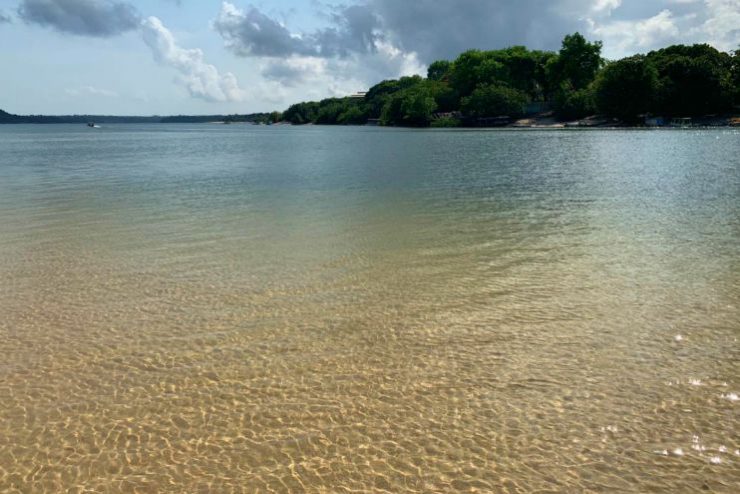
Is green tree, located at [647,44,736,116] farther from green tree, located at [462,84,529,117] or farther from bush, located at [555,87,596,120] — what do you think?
green tree, located at [462,84,529,117]

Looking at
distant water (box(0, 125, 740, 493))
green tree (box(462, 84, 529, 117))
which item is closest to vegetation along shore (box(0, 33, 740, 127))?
green tree (box(462, 84, 529, 117))

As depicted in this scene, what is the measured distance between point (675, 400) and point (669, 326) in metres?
3.00

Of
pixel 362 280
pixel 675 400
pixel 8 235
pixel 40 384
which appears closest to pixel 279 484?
pixel 40 384

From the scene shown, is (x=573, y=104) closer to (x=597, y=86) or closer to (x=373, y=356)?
(x=597, y=86)

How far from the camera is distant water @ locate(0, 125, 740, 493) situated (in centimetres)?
638

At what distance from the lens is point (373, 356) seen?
9.11m

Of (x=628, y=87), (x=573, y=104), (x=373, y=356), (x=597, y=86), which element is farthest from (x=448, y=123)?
(x=373, y=356)

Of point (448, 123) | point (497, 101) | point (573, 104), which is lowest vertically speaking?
point (448, 123)

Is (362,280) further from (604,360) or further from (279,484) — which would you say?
(279,484)

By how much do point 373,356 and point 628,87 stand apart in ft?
492

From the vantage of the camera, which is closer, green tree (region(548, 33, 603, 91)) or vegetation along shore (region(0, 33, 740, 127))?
vegetation along shore (region(0, 33, 740, 127))

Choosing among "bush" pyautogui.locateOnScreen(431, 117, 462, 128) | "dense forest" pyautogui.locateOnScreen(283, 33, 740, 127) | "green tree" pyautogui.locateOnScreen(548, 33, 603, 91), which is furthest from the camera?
"bush" pyautogui.locateOnScreen(431, 117, 462, 128)

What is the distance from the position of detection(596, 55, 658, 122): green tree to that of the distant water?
131813 millimetres

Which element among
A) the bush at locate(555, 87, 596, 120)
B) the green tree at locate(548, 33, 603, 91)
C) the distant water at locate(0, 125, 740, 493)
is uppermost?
the green tree at locate(548, 33, 603, 91)
